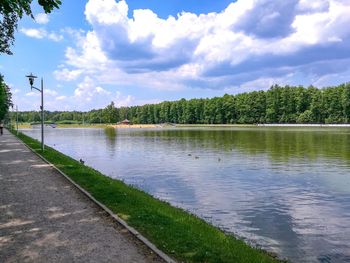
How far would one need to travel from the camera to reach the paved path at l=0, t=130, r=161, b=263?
9.59m

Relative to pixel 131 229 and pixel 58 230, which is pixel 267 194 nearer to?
pixel 131 229

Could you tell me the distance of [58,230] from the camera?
38.4ft

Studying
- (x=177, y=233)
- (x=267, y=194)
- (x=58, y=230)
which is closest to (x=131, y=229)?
(x=177, y=233)

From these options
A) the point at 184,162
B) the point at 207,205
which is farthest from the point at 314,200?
the point at 184,162

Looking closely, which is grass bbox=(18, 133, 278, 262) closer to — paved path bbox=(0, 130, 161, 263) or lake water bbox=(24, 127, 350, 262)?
paved path bbox=(0, 130, 161, 263)

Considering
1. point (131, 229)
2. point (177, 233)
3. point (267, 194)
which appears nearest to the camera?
point (177, 233)

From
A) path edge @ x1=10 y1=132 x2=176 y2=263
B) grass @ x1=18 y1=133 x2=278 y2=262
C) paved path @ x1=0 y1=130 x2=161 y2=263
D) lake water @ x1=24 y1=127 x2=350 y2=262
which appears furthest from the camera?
lake water @ x1=24 y1=127 x2=350 y2=262

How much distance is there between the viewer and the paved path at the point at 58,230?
31.4ft

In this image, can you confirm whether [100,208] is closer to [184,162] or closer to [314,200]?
[314,200]

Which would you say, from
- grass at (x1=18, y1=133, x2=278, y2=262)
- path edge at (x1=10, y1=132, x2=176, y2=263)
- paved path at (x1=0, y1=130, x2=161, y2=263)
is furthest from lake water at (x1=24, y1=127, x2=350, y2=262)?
paved path at (x1=0, y1=130, x2=161, y2=263)

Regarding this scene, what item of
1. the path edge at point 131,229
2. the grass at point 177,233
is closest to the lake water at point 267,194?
the grass at point 177,233

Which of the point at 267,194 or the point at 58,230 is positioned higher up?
the point at 58,230

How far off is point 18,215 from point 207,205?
8369 mm

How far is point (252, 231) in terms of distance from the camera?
14758mm
